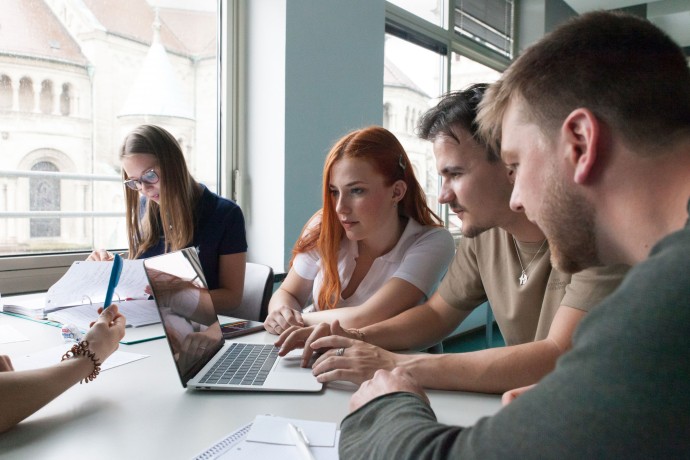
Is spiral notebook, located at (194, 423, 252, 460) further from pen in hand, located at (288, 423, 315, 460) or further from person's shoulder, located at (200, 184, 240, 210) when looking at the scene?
person's shoulder, located at (200, 184, 240, 210)

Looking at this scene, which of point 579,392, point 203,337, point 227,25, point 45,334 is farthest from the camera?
point 227,25

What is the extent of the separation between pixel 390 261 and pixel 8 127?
62.5 inches

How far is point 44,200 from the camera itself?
2318 millimetres

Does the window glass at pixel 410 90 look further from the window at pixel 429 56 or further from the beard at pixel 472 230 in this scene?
the beard at pixel 472 230

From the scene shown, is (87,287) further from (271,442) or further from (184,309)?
(271,442)

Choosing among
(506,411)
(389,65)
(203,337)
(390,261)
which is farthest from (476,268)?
(389,65)

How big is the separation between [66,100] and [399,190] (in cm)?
147

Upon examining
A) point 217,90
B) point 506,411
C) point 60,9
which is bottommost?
point 506,411

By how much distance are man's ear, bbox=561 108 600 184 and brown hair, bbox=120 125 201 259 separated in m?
1.65

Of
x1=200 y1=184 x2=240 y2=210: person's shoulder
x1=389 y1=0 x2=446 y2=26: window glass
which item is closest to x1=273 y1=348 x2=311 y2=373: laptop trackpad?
x1=200 y1=184 x2=240 y2=210: person's shoulder

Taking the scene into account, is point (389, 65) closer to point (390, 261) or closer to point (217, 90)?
point (217, 90)

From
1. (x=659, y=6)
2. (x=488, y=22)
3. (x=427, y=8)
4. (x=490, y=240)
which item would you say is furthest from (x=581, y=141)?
(x=659, y=6)

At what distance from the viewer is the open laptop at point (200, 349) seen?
3.37 ft

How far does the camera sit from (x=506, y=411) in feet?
1.74
